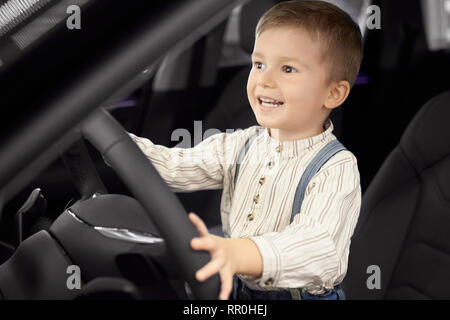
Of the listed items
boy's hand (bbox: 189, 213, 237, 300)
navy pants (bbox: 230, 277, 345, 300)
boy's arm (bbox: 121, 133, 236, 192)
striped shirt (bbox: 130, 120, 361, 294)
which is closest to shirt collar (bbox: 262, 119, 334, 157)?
striped shirt (bbox: 130, 120, 361, 294)

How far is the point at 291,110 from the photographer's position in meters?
1.00

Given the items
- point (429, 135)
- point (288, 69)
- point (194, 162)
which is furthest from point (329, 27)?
point (429, 135)

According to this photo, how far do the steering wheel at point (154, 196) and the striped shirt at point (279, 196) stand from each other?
0.31 ft

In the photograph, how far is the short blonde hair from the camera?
99 centimetres

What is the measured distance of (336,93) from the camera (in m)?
Answer: 1.05

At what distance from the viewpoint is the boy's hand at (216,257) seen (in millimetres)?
727

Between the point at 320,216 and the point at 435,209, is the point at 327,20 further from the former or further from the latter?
the point at 435,209

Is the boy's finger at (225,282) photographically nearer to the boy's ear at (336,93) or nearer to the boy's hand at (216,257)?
the boy's hand at (216,257)

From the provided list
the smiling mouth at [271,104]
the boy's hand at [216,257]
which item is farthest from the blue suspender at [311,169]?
the boy's hand at [216,257]

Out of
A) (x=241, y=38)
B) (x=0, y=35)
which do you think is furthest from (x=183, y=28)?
(x=241, y=38)

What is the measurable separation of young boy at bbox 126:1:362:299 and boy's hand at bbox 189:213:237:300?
0.05m

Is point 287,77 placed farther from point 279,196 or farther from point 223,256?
point 223,256

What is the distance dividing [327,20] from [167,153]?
0.35 metres
